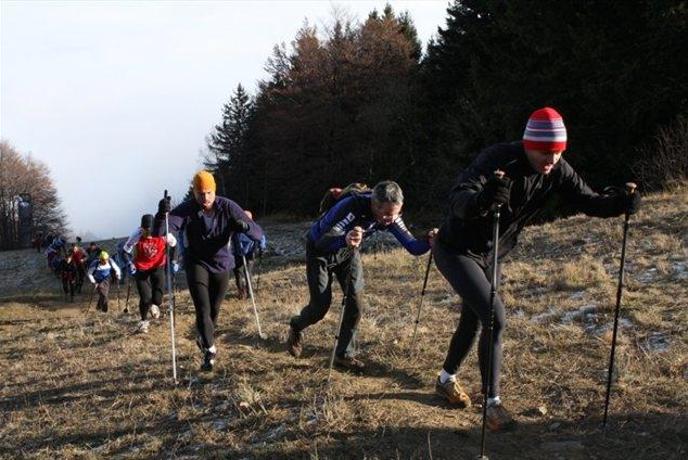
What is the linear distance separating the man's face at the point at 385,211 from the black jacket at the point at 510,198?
3.01 feet

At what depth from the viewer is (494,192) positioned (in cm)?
407

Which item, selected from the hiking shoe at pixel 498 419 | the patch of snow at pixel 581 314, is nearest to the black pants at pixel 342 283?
the hiking shoe at pixel 498 419

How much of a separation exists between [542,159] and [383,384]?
2.72 m

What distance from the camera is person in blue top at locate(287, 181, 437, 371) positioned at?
5.86 metres

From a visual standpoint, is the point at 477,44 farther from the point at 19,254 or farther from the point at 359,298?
the point at 19,254

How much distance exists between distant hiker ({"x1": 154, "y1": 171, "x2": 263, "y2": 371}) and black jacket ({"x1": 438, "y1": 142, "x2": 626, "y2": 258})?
288 cm

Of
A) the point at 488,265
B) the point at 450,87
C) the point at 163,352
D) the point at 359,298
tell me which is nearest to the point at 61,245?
the point at 450,87

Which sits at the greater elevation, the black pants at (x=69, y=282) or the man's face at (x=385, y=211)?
the man's face at (x=385, y=211)

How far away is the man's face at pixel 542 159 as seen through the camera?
4.36 metres

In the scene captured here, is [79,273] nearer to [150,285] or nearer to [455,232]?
[150,285]

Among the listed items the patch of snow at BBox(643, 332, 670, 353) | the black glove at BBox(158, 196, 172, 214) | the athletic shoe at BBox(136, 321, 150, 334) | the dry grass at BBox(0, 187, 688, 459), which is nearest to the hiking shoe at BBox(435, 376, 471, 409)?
the dry grass at BBox(0, 187, 688, 459)

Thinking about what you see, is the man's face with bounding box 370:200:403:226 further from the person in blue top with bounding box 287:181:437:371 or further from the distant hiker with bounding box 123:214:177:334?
the distant hiker with bounding box 123:214:177:334

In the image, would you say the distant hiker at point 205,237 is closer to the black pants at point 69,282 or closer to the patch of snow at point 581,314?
the patch of snow at point 581,314

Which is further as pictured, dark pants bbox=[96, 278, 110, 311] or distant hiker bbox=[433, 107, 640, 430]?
dark pants bbox=[96, 278, 110, 311]
